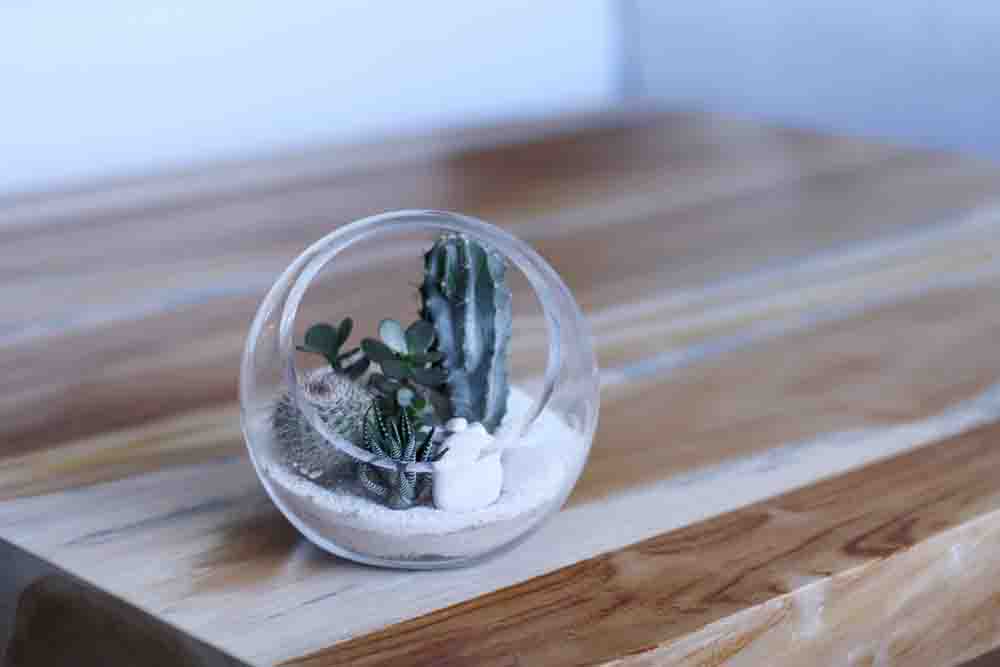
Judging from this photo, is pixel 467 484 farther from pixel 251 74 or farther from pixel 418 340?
pixel 251 74

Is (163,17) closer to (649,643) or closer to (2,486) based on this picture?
(2,486)

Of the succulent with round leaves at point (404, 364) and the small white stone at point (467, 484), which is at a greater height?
the succulent with round leaves at point (404, 364)

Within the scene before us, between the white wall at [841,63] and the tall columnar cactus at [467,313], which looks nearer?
the tall columnar cactus at [467,313]

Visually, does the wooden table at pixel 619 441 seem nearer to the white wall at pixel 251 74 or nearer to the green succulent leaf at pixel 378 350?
the green succulent leaf at pixel 378 350

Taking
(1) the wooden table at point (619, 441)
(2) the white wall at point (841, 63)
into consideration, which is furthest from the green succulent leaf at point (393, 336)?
(2) the white wall at point (841, 63)

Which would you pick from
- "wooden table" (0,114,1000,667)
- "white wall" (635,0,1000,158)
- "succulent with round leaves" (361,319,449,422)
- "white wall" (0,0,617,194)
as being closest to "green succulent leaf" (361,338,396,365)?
"succulent with round leaves" (361,319,449,422)

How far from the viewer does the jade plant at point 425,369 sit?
0.70 metres

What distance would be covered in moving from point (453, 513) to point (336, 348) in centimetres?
10

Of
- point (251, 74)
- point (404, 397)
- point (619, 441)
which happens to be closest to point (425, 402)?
point (404, 397)

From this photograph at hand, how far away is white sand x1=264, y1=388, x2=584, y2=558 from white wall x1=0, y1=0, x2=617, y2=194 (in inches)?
47.5

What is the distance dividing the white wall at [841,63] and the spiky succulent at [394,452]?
58.5 inches

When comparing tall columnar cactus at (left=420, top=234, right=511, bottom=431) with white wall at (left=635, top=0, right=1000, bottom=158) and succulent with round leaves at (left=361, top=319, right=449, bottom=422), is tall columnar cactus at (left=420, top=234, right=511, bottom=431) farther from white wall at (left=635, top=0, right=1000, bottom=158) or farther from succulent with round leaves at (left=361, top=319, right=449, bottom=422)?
white wall at (left=635, top=0, right=1000, bottom=158)

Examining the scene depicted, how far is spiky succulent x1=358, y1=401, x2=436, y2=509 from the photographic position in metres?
Answer: 0.70

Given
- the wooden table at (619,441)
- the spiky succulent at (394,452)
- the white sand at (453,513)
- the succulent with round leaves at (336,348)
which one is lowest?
the wooden table at (619,441)
